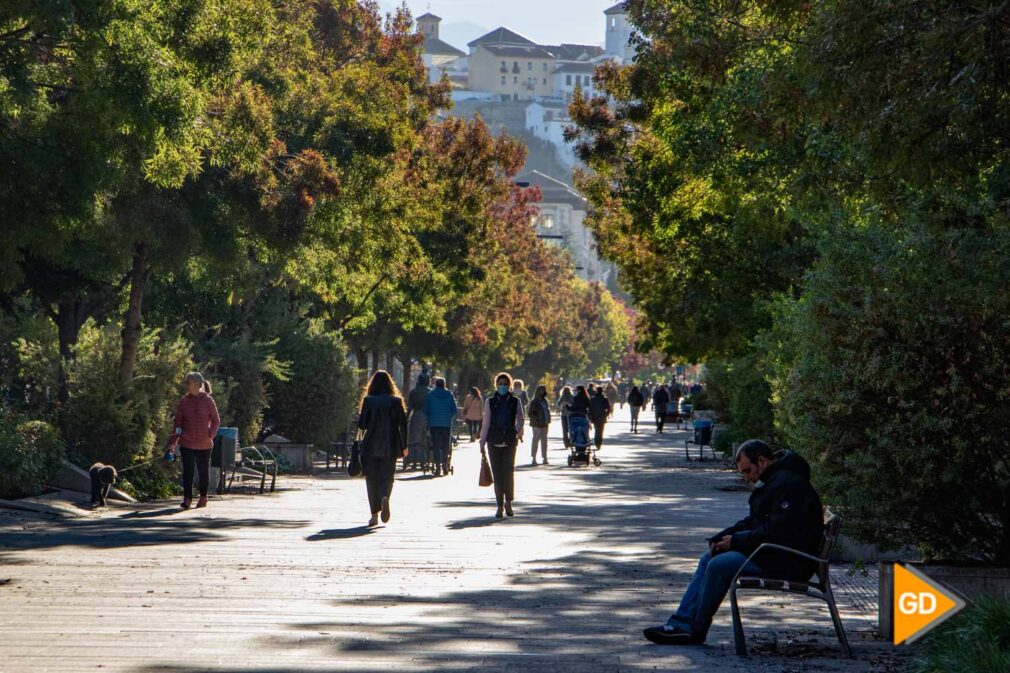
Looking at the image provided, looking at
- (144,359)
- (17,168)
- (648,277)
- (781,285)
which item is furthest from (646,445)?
(17,168)

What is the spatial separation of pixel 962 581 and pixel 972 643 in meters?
1.89

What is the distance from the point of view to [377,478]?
62.7 feet

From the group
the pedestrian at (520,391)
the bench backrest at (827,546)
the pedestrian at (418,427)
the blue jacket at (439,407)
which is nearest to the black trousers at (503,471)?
the blue jacket at (439,407)

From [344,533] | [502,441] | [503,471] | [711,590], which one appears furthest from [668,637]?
[502,441]

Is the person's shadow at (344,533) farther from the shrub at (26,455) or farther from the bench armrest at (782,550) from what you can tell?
the bench armrest at (782,550)

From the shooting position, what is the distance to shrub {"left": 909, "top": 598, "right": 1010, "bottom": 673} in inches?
311

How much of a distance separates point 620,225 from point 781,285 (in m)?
4.87

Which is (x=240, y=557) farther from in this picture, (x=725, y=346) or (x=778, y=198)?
(x=725, y=346)

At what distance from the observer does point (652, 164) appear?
31562 millimetres

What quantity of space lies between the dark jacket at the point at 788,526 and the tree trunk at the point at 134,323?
48.0 ft

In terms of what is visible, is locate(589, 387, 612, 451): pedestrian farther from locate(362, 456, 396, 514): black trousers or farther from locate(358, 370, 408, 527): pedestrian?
locate(362, 456, 396, 514): black trousers

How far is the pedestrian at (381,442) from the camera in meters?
19.1

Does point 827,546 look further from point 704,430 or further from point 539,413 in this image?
point 704,430

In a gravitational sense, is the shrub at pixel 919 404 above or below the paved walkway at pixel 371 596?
above
